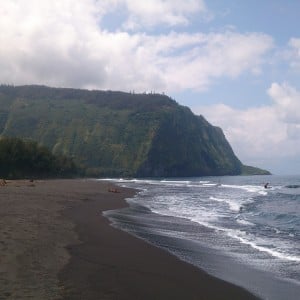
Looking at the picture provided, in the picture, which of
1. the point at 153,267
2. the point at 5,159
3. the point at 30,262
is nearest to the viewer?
the point at 30,262

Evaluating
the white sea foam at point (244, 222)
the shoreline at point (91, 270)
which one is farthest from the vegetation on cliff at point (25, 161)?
the shoreline at point (91, 270)

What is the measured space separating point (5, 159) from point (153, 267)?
80456 millimetres

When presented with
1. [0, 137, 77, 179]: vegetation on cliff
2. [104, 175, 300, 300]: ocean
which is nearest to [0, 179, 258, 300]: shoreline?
[104, 175, 300, 300]: ocean

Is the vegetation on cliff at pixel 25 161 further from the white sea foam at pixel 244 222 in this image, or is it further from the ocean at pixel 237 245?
the white sea foam at pixel 244 222

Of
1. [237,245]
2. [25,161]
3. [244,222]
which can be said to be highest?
[25,161]

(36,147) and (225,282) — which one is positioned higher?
(36,147)

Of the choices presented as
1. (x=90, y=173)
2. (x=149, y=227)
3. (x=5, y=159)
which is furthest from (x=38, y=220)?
(x=90, y=173)

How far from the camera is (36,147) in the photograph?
101 metres

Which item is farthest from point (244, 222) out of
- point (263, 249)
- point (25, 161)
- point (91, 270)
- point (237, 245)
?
point (25, 161)

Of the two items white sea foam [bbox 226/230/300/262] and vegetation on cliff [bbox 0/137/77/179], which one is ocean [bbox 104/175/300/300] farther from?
vegetation on cliff [bbox 0/137/77/179]

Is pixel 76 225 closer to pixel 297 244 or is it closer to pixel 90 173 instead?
pixel 297 244

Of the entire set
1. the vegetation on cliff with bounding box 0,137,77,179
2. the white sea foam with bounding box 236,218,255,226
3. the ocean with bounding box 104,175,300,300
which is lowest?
the ocean with bounding box 104,175,300,300

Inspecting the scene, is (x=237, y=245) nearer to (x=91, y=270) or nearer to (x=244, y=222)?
(x=91, y=270)

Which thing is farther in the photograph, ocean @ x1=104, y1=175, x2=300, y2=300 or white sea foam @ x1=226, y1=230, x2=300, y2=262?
white sea foam @ x1=226, y1=230, x2=300, y2=262
